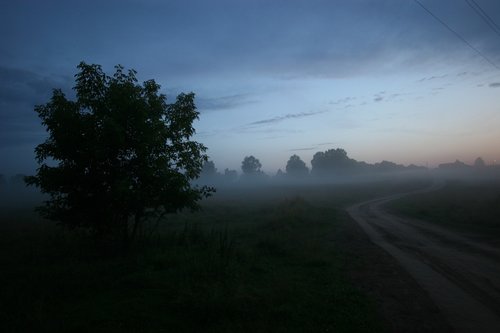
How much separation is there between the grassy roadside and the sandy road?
218 cm

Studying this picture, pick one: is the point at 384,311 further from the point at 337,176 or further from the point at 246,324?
the point at 337,176

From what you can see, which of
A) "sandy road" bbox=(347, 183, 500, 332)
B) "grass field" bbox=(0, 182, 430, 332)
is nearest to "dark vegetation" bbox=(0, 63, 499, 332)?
"grass field" bbox=(0, 182, 430, 332)

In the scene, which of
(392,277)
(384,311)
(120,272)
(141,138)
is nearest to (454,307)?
(384,311)

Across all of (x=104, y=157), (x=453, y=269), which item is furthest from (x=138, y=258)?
(x=453, y=269)

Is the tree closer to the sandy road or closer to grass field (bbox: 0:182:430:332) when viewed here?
grass field (bbox: 0:182:430:332)

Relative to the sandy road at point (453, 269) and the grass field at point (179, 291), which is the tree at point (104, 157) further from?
the sandy road at point (453, 269)

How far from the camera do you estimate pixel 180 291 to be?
9.60 metres

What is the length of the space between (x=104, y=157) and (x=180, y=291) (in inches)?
256

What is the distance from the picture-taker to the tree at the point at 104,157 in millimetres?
13289

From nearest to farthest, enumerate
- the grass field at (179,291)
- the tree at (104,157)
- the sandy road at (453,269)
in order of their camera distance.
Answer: the grass field at (179,291) < the sandy road at (453,269) < the tree at (104,157)

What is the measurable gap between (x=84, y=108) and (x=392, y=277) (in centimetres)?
1363

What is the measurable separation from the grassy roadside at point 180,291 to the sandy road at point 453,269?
2.18 metres

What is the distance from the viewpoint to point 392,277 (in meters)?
12.2

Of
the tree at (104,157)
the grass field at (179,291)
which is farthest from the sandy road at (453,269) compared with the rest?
the tree at (104,157)
